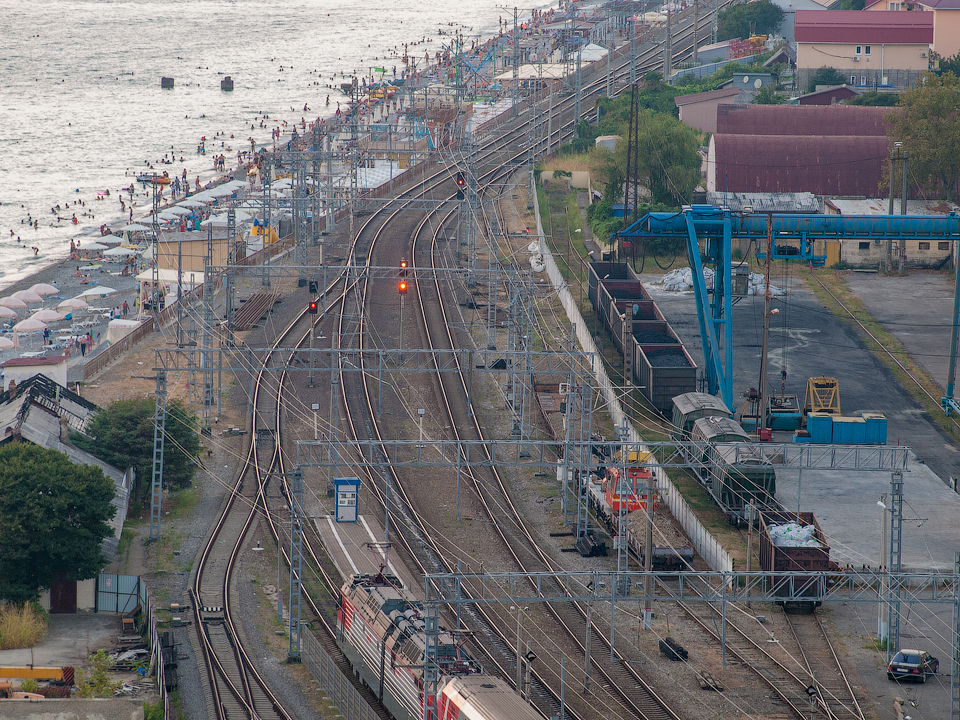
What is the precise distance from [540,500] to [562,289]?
66.4 ft

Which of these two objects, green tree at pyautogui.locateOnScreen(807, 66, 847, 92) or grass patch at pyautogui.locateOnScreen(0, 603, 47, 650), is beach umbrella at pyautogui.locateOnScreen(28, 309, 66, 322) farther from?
green tree at pyautogui.locateOnScreen(807, 66, 847, 92)

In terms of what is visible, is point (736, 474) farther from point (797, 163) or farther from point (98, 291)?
point (98, 291)

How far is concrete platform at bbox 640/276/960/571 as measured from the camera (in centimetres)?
3756

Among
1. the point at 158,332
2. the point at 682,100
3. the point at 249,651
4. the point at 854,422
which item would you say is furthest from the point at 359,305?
the point at 682,100

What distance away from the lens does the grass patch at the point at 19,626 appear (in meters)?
31.1

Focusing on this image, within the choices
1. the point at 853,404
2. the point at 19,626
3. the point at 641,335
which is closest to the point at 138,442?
the point at 19,626

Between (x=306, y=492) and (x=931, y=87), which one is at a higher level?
(x=931, y=87)

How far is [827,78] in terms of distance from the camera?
92688mm

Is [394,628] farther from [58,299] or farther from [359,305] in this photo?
[58,299]

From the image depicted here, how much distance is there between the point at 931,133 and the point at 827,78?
24.9 meters

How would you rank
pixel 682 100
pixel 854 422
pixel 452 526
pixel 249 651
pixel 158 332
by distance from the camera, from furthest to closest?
pixel 682 100, pixel 158 332, pixel 854 422, pixel 452 526, pixel 249 651

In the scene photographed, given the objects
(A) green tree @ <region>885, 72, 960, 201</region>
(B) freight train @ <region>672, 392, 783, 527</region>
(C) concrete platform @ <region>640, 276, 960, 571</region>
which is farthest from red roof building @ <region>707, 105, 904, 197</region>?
(B) freight train @ <region>672, 392, 783, 527</region>

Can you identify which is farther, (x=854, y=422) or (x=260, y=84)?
(x=260, y=84)

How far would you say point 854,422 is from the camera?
145 ft
